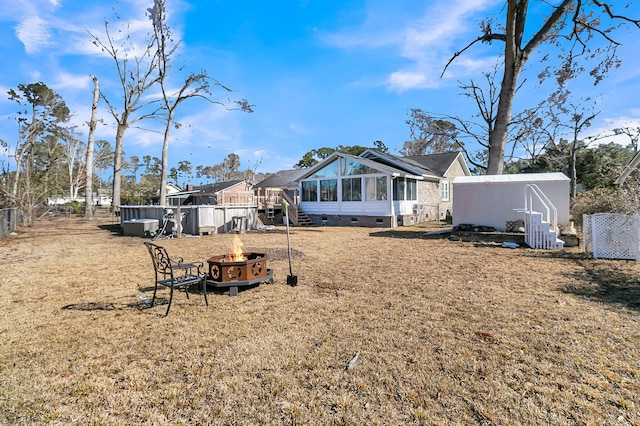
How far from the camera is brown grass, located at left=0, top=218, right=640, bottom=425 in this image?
2324mm

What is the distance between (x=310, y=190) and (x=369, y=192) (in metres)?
4.83

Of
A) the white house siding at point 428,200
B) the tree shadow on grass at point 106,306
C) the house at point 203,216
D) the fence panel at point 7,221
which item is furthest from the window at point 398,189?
the fence panel at point 7,221

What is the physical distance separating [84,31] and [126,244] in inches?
692

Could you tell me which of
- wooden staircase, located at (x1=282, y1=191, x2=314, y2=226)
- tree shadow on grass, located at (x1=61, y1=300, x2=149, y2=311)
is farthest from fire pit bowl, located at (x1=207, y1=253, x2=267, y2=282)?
wooden staircase, located at (x1=282, y1=191, x2=314, y2=226)

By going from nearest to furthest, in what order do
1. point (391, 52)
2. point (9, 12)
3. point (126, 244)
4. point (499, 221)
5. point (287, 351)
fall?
point (287, 351)
point (9, 12)
point (126, 244)
point (499, 221)
point (391, 52)

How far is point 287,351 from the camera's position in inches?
126

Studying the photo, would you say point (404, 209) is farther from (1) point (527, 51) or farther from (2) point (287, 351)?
(2) point (287, 351)

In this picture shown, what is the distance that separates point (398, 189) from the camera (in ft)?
59.7

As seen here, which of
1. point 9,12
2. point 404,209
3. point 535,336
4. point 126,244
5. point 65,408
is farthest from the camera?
point 404,209

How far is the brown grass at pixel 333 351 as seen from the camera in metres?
2.32

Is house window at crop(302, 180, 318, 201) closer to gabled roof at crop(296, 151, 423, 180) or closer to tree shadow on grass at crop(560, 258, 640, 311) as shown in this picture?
gabled roof at crop(296, 151, 423, 180)

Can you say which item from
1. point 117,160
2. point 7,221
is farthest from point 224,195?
point 7,221

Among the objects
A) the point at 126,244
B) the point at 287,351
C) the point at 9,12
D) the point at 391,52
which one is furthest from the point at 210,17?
the point at 287,351

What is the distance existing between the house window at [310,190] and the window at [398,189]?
5602 millimetres
